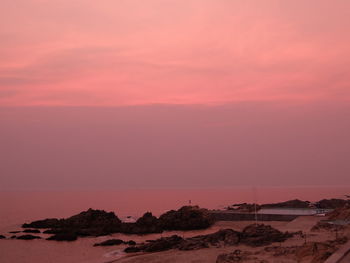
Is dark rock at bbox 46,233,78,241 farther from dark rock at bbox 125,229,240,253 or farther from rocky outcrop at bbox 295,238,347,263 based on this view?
rocky outcrop at bbox 295,238,347,263

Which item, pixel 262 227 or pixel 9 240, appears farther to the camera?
pixel 9 240

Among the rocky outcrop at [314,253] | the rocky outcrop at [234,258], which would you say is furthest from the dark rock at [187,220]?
the rocky outcrop at [314,253]

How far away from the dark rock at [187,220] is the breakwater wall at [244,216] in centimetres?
137

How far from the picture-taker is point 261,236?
90.5 ft

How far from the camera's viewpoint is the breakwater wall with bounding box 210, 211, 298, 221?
136 feet

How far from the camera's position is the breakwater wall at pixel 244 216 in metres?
41.5

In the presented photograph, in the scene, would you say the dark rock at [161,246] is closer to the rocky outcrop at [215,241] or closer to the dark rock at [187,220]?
the rocky outcrop at [215,241]

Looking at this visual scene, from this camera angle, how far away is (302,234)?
28562 mm

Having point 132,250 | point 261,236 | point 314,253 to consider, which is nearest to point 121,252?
point 132,250

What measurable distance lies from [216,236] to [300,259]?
34.8 ft

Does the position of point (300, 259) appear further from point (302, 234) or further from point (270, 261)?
point (302, 234)

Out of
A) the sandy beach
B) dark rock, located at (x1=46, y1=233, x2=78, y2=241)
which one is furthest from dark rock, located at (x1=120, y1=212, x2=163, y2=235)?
dark rock, located at (x1=46, y1=233, x2=78, y2=241)

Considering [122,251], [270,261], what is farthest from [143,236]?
[270,261]

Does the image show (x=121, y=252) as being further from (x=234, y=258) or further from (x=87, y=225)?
(x=87, y=225)
